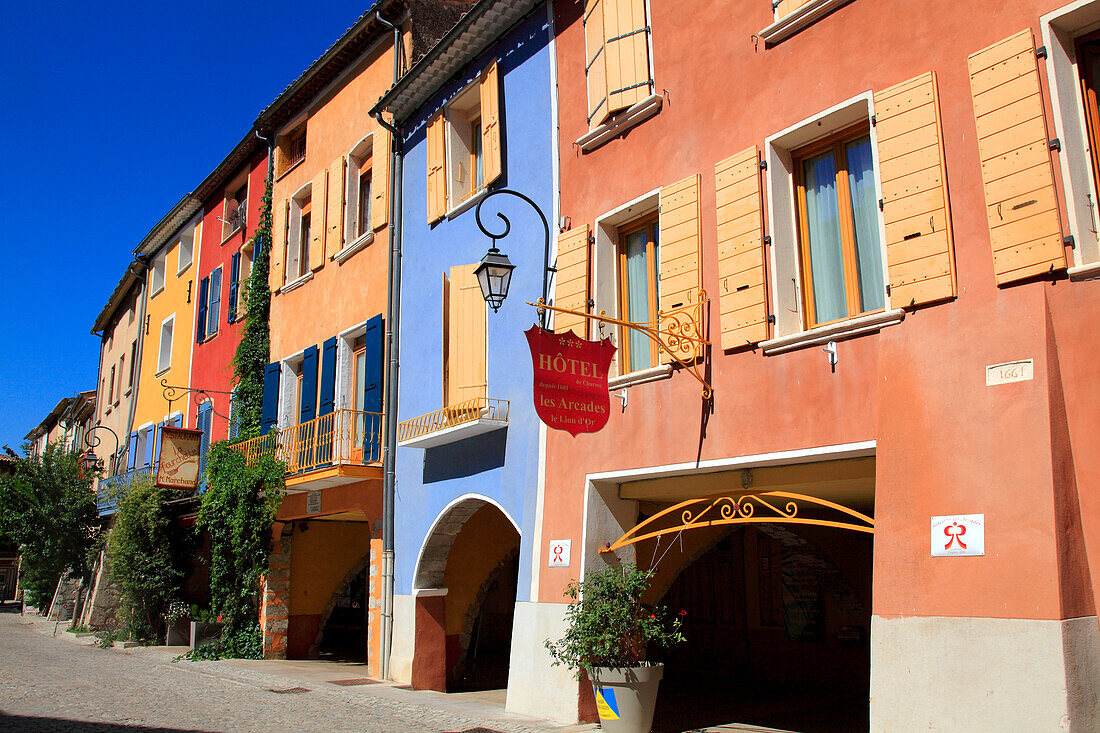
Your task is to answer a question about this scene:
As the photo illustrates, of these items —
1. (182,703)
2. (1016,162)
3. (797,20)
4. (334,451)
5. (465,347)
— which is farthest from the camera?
(334,451)

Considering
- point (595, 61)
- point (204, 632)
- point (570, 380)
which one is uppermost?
point (595, 61)

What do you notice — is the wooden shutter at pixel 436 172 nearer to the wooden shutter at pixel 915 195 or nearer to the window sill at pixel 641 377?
the window sill at pixel 641 377

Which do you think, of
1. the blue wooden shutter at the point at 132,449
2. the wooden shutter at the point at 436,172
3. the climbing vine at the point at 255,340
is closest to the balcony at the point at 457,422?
the wooden shutter at the point at 436,172

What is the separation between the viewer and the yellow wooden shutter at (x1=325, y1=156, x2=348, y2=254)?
15431mm

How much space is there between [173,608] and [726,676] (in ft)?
38.3

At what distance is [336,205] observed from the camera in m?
15.6

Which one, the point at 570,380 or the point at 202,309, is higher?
the point at 202,309

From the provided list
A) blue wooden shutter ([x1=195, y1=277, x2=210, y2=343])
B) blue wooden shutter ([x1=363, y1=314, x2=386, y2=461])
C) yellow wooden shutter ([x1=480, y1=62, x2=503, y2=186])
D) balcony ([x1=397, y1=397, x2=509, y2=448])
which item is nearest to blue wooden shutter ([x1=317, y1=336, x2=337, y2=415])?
blue wooden shutter ([x1=363, y1=314, x2=386, y2=461])

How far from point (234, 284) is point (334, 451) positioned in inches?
309

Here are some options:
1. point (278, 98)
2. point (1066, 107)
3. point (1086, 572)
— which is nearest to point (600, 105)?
point (1066, 107)

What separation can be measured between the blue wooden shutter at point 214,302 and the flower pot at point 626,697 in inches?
602

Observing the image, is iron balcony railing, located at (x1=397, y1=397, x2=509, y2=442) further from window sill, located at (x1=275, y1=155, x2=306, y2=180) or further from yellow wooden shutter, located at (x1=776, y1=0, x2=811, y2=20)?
window sill, located at (x1=275, y1=155, x2=306, y2=180)

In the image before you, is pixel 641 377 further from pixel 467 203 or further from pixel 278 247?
pixel 278 247

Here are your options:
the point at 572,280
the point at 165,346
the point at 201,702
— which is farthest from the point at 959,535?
the point at 165,346
